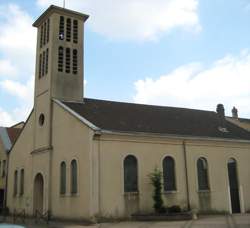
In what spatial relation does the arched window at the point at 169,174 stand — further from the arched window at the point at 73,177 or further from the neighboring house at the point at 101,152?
the arched window at the point at 73,177

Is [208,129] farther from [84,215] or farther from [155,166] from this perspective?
[84,215]

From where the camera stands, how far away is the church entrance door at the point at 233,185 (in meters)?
31.6

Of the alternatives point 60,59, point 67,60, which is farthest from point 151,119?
point 60,59

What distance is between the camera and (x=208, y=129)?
3409 centimetres

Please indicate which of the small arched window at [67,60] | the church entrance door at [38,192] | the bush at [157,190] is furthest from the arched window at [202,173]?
the small arched window at [67,60]

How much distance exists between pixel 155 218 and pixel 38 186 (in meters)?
11.2

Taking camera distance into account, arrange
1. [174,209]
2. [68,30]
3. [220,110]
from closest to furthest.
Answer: [174,209] < [68,30] < [220,110]

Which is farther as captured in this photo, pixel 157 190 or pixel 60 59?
pixel 60 59

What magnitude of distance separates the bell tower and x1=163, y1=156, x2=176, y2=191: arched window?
340 inches

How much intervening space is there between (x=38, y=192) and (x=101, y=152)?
8.89 m

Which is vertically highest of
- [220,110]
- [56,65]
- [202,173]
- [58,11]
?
[58,11]

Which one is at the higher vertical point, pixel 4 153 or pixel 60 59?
pixel 60 59

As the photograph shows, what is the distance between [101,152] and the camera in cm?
2569

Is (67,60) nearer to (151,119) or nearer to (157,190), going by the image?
Answer: (151,119)
